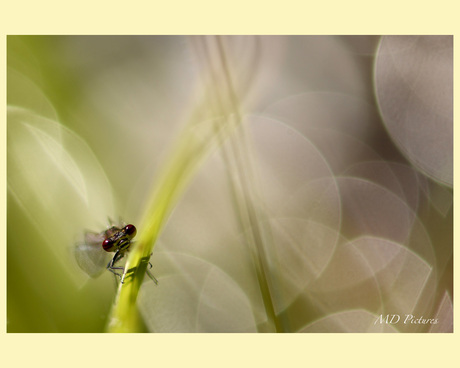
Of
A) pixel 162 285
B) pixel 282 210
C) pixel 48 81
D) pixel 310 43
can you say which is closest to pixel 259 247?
pixel 282 210

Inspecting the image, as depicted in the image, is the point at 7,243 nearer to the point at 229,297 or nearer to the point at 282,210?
the point at 229,297

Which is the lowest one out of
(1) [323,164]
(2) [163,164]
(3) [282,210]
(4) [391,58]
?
(3) [282,210]

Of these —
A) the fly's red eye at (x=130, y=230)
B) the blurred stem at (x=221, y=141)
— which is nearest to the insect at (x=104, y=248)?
the fly's red eye at (x=130, y=230)

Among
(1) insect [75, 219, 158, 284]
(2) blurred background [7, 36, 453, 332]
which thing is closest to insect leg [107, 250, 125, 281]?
(1) insect [75, 219, 158, 284]

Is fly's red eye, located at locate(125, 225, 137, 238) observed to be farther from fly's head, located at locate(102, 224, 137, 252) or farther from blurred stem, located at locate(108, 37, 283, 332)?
blurred stem, located at locate(108, 37, 283, 332)

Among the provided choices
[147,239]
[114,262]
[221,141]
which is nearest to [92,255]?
[114,262]

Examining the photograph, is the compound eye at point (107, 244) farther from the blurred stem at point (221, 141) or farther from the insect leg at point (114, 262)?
the blurred stem at point (221, 141)
